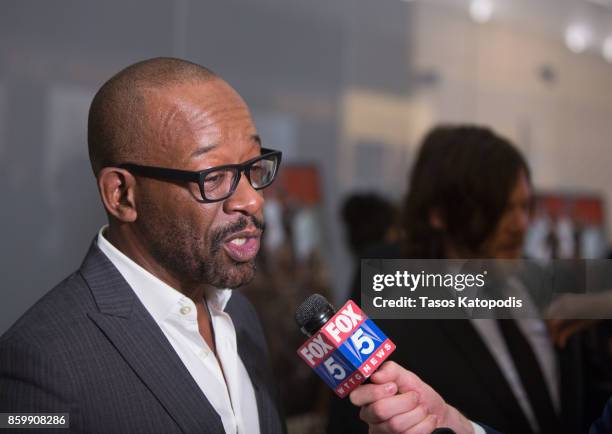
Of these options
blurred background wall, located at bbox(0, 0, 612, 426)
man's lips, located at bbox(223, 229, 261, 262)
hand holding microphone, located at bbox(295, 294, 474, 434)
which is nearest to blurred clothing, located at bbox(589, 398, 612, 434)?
hand holding microphone, located at bbox(295, 294, 474, 434)

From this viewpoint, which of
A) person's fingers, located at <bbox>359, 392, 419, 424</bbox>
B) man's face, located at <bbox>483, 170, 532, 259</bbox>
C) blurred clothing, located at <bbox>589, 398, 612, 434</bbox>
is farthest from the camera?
man's face, located at <bbox>483, 170, 532, 259</bbox>

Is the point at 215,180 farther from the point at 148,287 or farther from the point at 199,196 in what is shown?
the point at 148,287

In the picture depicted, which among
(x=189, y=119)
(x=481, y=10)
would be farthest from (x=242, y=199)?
(x=481, y=10)

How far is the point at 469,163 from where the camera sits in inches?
74.4

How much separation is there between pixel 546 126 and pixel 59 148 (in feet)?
13.5

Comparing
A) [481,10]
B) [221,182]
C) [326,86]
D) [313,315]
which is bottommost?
[313,315]

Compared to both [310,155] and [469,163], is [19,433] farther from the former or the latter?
[310,155]

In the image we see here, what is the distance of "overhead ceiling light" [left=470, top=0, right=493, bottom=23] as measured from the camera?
16.4 ft

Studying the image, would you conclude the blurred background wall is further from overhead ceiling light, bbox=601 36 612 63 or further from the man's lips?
the man's lips

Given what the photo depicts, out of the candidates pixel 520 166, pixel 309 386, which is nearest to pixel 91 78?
pixel 520 166

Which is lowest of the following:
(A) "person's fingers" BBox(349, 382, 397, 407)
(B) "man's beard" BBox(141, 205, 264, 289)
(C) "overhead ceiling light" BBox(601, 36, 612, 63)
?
(A) "person's fingers" BBox(349, 382, 397, 407)

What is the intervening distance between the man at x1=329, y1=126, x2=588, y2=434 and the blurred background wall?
38.3 inches

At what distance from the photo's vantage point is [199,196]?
1.23m

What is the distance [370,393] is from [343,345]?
82mm
